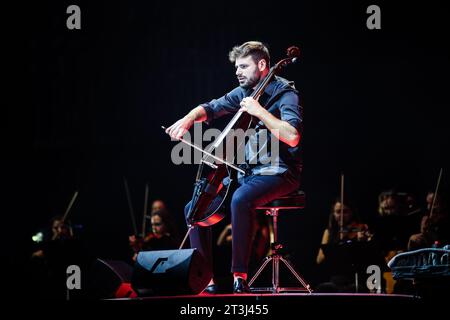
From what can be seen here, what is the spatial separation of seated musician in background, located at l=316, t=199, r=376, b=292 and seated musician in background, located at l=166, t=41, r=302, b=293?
170 centimetres

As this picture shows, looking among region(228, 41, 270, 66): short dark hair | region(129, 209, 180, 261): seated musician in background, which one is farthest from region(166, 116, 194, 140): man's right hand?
region(129, 209, 180, 261): seated musician in background

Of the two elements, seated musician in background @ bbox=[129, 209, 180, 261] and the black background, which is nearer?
seated musician in background @ bbox=[129, 209, 180, 261]

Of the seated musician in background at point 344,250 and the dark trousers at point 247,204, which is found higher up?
the dark trousers at point 247,204

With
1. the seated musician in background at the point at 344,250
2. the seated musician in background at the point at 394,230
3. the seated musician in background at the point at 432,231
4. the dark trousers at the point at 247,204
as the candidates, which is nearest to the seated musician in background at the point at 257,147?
the dark trousers at the point at 247,204

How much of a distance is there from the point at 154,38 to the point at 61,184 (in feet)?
7.28

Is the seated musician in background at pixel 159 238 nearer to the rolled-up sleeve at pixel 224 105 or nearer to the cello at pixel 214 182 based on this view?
the rolled-up sleeve at pixel 224 105

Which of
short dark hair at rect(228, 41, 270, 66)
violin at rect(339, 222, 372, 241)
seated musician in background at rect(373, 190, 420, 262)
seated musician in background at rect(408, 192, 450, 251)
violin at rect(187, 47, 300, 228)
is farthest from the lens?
violin at rect(339, 222, 372, 241)

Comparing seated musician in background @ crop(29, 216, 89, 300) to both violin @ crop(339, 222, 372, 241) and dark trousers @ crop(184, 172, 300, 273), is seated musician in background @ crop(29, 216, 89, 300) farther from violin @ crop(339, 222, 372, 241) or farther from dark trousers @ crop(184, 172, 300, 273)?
violin @ crop(339, 222, 372, 241)

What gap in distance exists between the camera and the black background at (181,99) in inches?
269

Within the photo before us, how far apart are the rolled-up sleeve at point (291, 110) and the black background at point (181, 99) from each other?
129 inches

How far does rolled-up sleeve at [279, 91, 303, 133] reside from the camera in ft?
11.3

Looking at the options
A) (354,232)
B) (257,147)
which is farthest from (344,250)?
(257,147)

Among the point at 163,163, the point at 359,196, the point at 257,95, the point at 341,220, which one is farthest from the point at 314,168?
the point at 257,95

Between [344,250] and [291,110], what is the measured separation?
2039 millimetres
